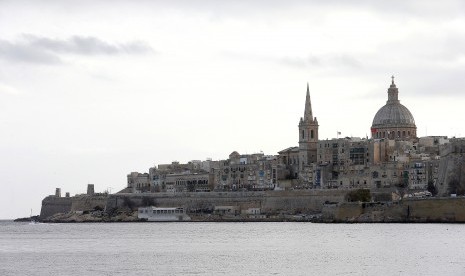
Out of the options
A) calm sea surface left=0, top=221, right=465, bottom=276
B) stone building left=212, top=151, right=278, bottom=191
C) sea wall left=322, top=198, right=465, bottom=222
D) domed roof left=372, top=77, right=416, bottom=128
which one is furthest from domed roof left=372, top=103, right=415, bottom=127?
calm sea surface left=0, top=221, right=465, bottom=276

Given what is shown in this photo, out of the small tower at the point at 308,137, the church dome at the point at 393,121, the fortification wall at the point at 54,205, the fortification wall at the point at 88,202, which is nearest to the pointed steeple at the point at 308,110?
the small tower at the point at 308,137

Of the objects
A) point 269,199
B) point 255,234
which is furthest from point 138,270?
point 269,199

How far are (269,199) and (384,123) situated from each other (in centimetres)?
1665

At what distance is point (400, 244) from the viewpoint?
48.5 metres

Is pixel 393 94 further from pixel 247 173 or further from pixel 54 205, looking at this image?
pixel 54 205

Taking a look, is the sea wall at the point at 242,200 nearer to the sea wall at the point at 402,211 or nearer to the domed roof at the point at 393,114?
the sea wall at the point at 402,211

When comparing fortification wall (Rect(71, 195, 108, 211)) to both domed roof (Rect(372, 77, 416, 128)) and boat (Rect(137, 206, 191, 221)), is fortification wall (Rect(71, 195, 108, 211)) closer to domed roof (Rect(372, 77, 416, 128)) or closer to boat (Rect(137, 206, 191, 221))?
boat (Rect(137, 206, 191, 221))

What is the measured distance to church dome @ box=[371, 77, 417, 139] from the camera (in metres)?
104

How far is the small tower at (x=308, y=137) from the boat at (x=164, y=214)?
458 inches

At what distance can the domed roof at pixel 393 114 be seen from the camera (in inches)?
4097

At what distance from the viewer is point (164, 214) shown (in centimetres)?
9944

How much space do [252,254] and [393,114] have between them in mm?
61435

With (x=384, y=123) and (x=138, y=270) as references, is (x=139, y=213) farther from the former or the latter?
(x=138, y=270)

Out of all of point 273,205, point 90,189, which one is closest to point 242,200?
point 273,205
